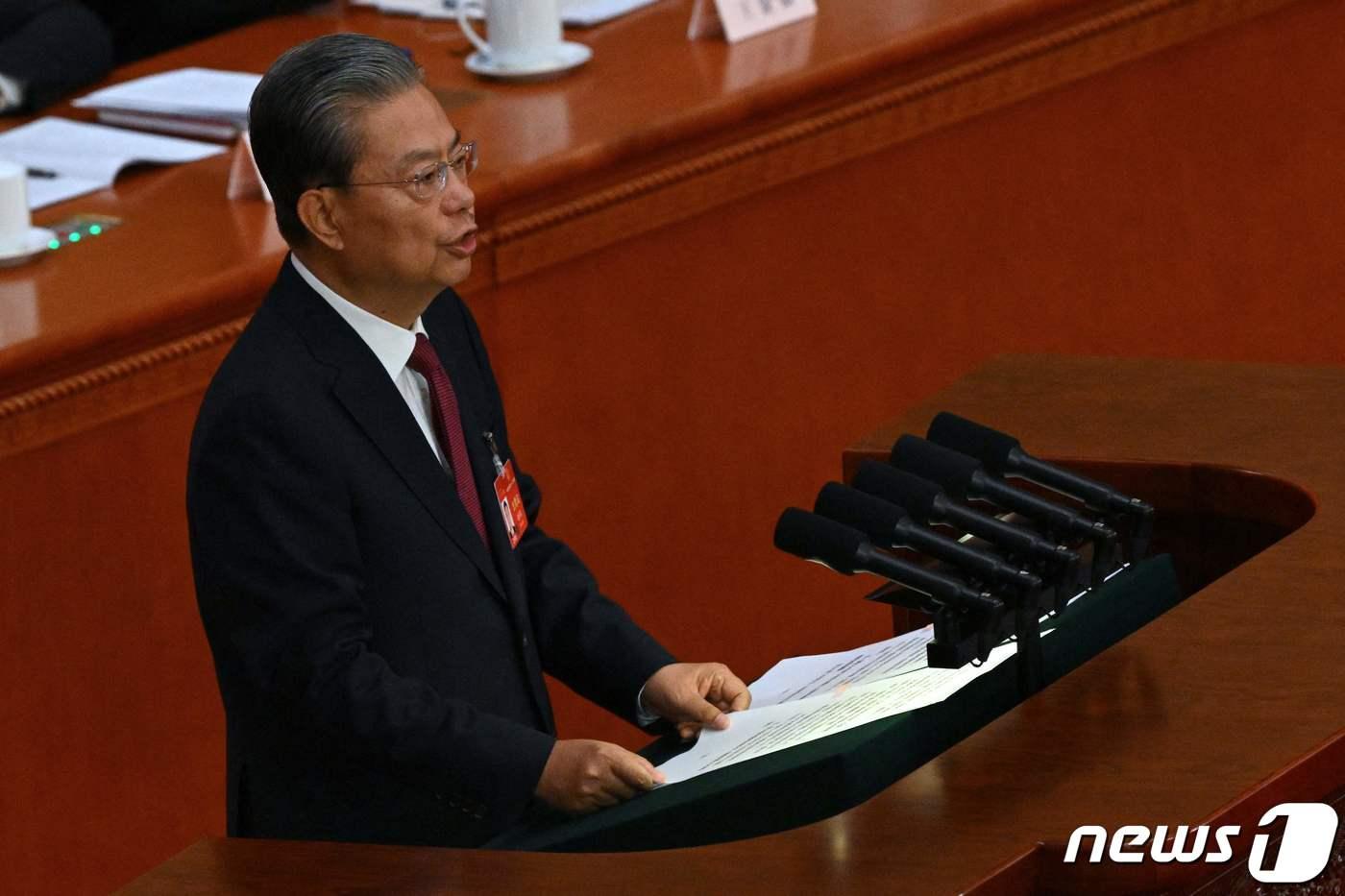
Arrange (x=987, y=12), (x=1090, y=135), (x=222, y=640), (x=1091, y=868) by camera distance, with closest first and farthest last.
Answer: (x=1091, y=868), (x=222, y=640), (x=987, y=12), (x=1090, y=135)

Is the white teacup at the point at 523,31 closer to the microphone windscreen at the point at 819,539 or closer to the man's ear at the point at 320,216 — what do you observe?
the man's ear at the point at 320,216

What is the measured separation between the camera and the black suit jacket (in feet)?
5.91

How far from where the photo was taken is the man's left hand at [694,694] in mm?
1947

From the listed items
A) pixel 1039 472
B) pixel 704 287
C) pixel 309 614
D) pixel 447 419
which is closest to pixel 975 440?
pixel 1039 472

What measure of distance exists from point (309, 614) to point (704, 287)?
1549 mm

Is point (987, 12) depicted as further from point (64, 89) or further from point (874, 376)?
point (64, 89)

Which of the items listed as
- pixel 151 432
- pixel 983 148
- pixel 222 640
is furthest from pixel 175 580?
pixel 983 148

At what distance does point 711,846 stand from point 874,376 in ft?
6.44

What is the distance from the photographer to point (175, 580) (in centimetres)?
275

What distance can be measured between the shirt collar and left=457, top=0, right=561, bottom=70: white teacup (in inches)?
64.3

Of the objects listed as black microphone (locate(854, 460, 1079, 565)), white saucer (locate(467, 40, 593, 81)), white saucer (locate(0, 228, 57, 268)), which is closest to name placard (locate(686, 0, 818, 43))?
white saucer (locate(467, 40, 593, 81))

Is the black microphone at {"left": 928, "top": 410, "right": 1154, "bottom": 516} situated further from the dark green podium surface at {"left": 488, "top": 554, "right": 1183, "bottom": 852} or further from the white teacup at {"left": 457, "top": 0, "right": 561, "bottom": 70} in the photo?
the white teacup at {"left": 457, "top": 0, "right": 561, "bottom": 70}

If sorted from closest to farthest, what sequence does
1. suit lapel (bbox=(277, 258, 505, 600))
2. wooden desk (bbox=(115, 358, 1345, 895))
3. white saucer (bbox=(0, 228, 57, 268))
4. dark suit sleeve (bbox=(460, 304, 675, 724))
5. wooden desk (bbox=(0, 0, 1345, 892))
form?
wooden desk (bbox=(115, 358, 1345, 895)), suit lapel (bbox=(277, 258, 505, 600)), dark suit sleeve (bbox=(460, 304, 675, 724)), wooden desk (bbox=(0, 0, 1345, 892)), white saucer (bbox=(0, 228, 57, 268))

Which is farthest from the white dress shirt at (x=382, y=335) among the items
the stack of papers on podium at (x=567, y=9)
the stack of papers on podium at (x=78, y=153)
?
the stack of papers on podium at (x=567, y=9)
